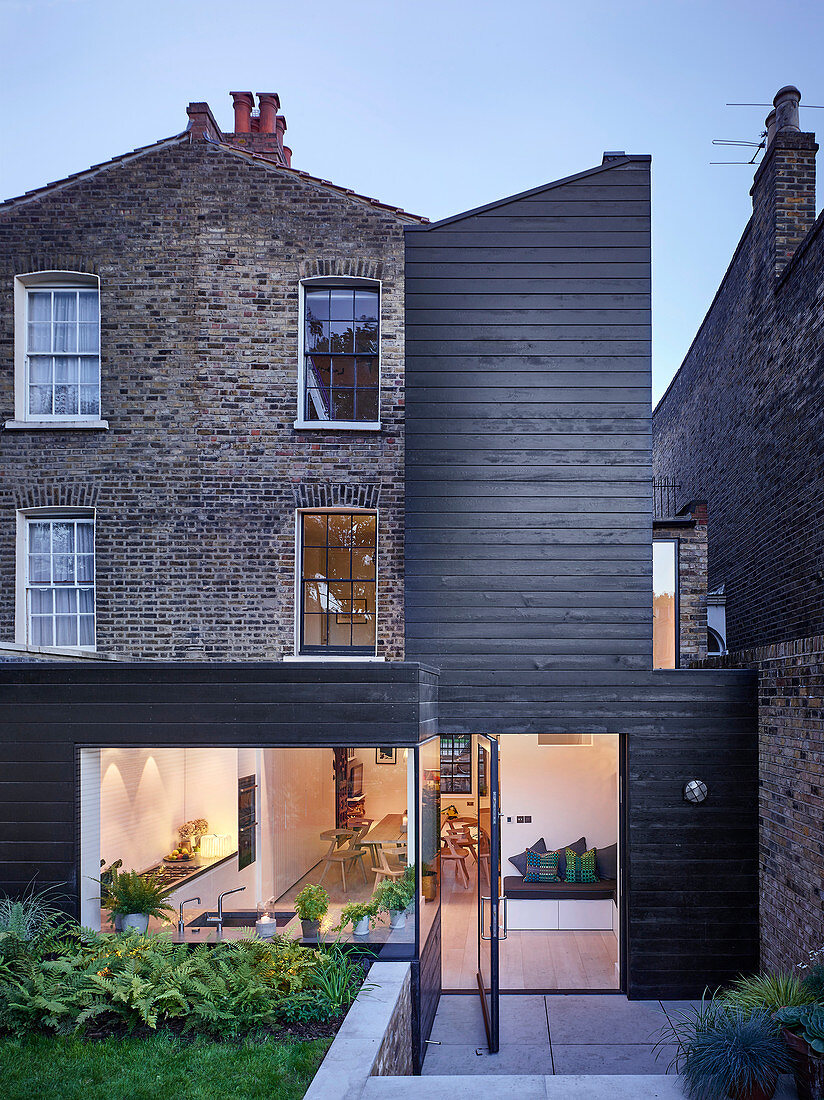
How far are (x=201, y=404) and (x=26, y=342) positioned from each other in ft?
7.79

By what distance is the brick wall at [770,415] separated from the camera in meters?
9.20

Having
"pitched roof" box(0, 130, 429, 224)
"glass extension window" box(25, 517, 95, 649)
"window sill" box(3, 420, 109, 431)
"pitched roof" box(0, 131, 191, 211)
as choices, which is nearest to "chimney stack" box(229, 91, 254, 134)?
"pitched roof" box(0, 130, 429, 224)

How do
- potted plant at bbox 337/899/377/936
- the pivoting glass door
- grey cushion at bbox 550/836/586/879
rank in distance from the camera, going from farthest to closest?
grey cushion at bbox 550/836/586/879
the pivoting glass door
potted plant at bbox 337/899/377/936

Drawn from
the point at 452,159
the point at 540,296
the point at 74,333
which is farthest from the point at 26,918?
the point at 452,159

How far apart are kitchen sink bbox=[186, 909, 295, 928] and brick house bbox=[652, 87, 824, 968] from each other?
4.30 m

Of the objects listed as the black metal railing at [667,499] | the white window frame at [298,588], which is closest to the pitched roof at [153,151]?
the white window frame at [298,588]

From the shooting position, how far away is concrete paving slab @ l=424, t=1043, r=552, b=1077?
6316 millimetres

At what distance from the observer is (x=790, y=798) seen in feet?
22.6

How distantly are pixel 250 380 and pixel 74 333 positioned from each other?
2.31 meters

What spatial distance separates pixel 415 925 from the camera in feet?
21.3

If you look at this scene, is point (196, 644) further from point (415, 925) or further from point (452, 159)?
point (452, 159)

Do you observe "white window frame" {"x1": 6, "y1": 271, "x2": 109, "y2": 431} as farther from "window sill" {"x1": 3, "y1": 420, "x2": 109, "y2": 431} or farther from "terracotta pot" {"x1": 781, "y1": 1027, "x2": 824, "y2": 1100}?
"terracotta pot" {"x1": 781, "y1": 1027, "x2": 824, "y2": 1100}

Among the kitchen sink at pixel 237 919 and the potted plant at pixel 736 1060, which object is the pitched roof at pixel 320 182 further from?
the potted plant at pixel 736 1060

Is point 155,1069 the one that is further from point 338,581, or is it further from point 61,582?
point 61,582
